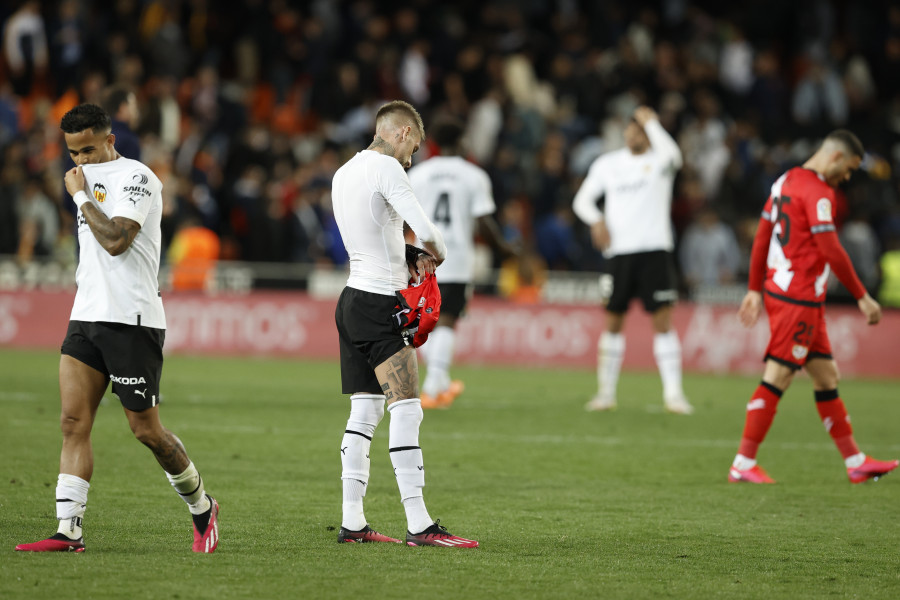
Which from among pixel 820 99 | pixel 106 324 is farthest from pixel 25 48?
pixel 106 324

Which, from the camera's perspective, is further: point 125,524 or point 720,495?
point 720,495

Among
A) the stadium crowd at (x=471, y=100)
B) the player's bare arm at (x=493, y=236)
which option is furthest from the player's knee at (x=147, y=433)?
the stadium crowd at (x=471, y=100)

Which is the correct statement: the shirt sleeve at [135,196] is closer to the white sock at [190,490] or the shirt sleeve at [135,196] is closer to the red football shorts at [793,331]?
the white sock at [190,490]

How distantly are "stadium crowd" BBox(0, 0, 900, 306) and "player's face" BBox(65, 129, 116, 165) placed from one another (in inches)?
478

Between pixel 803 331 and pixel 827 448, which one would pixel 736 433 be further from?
pixel 803 331

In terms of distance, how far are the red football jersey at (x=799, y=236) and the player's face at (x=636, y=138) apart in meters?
3.70

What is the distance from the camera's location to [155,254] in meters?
5.91

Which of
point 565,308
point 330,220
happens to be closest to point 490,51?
point 330,220

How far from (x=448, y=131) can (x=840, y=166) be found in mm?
4541

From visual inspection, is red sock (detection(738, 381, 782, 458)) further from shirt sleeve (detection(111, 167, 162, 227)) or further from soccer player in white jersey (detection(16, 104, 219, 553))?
shirt sleeve (detection(111, 167, 162, 227))

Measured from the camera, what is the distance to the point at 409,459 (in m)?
6.02

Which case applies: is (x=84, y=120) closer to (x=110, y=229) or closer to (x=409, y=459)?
(x=110, y=229)

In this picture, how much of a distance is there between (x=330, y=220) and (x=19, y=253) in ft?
15.8

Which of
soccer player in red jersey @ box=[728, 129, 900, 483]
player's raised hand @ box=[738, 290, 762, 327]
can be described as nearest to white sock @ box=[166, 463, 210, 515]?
soccer player in red jersey @ box=[728, 129, 900, 483]
